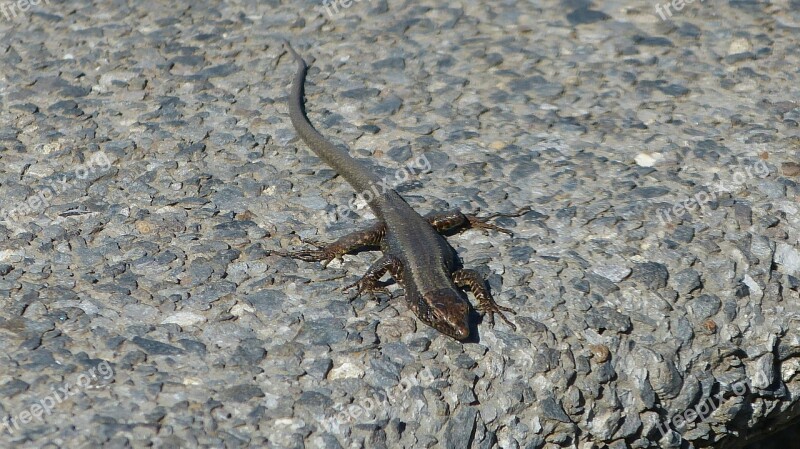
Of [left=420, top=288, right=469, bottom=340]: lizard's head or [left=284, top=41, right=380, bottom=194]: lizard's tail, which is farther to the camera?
[left=284, top=41, right=380, bottom=194]: lizard's tail

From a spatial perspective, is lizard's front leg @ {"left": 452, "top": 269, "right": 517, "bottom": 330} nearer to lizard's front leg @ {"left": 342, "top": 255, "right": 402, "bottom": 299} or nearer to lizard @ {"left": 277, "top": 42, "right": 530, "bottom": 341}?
lizard @ {"left": 277, "top": 42, "right": 530, "bottom": 341}

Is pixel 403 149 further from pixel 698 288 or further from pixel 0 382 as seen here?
pixel 0 382

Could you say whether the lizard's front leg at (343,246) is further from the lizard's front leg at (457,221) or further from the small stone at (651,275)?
the small stone at (651,275)

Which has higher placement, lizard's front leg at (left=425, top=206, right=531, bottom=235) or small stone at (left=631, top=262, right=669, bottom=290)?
lizard's front leg at (left=425, top=206, right=531, bottom=235)

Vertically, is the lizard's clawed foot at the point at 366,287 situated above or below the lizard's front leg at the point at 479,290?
above

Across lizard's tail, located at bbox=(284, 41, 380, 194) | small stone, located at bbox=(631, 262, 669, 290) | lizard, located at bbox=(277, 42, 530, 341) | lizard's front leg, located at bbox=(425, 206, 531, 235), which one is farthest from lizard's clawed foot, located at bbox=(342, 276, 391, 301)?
small stone, located at bbox=(631, 262, 669, 290)

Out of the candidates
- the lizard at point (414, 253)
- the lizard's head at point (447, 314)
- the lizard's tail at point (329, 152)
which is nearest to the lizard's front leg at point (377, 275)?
the lizard at point (414, 253)

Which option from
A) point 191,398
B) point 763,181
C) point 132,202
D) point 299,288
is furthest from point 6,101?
point 763,181

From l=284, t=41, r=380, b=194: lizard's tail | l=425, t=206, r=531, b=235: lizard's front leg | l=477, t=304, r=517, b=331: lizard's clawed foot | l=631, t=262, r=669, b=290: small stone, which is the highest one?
l=284, t=41, r=380, b=194: lizard's tail

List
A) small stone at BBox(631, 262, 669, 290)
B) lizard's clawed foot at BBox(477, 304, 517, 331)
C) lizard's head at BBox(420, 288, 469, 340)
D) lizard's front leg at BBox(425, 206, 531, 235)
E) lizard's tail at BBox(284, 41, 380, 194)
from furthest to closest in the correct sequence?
1. lizard's tail at BBox(284, 41, 380, 194)
2. lizard's front leg at BBox(425, 206, 531, 235)
3. small stone at BBox(631, 262, 669, 290)
4. lizard's clawed foot at BBox(477, 304, 517, 331)
5. lizard's head at BBox(420, 288, 469, 340)
